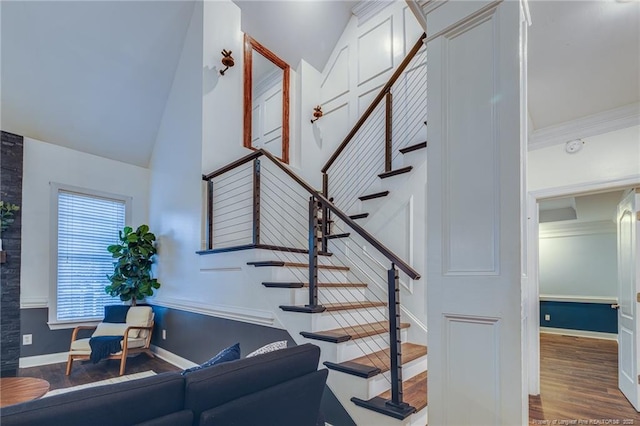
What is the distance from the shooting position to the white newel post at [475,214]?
56.8 inches

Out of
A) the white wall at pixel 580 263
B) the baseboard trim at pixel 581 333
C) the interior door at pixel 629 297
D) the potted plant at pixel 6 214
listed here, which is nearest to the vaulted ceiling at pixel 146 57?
the potted plant at pixel 6 214

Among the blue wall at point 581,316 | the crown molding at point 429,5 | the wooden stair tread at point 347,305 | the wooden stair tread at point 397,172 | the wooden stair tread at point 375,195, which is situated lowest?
the blue wall at point 581,316

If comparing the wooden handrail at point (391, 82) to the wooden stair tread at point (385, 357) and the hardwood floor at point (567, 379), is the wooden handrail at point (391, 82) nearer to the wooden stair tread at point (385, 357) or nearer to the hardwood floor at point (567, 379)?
the wooden stair tread at point (385, 357)

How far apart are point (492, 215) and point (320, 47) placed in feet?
15.7

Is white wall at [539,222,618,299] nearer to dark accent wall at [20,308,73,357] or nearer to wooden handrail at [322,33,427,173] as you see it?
wooden handrail at [322,33,427,173]

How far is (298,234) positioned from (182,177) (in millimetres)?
1714

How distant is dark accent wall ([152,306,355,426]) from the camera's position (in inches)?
96.7

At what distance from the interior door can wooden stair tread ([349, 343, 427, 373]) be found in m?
1.96

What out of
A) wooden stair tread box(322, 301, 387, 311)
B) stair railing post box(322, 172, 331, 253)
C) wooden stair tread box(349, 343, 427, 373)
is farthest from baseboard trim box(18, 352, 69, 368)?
wooden stair tread box(349, 343, 427, 373)

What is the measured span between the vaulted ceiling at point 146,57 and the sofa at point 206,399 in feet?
8.88

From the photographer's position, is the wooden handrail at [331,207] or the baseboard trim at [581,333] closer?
the wooden handrail at [331,207]

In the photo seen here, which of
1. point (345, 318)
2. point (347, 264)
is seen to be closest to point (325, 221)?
point (347, 264)

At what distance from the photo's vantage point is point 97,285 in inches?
194

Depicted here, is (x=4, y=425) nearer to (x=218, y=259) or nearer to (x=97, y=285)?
(x=218, y=259)
